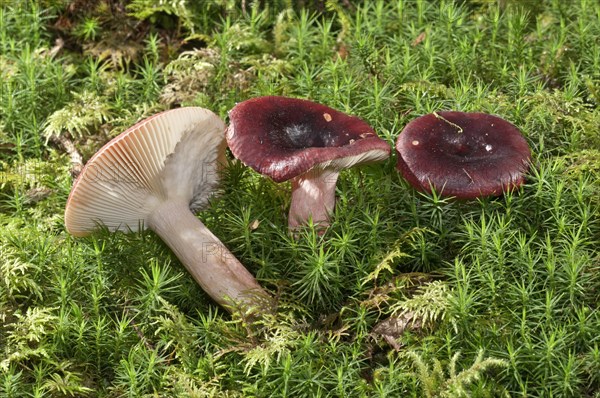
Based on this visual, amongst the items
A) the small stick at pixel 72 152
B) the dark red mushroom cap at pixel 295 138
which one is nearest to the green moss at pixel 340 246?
the small stick at pixel 72 152

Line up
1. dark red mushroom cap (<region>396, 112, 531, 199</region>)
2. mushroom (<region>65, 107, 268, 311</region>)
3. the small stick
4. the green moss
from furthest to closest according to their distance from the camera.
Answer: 1. the small stick
2. dark red mushroom cap (<region>396, 112, 531, 199</region>)
3. mushroom (<region>65, 107, 268, 311</region>)
4. the green moss

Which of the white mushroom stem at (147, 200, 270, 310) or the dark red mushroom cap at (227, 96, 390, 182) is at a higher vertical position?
the dark red mushroom cap at (227, 96, 390, 182)

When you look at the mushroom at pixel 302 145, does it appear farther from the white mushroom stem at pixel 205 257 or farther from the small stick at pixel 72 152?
the small stick at pixel 72 152

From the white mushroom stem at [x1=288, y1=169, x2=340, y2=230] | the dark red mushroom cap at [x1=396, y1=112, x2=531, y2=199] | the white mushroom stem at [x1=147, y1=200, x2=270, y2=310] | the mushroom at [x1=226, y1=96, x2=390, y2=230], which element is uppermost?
the mushroom at [x1=226, y1=96, x2=390, y2=230]

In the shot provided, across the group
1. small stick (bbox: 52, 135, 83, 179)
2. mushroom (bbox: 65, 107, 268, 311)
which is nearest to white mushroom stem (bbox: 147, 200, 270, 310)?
mushroom (bbox: 65, 107, 268, 311)

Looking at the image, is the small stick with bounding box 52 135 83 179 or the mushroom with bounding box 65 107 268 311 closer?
the mushroom with bounding box 65 107 268 311

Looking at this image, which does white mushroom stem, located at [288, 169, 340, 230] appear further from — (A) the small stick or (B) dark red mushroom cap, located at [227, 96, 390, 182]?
(A) the small stick

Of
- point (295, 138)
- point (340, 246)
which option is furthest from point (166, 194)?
point (340, 246)
